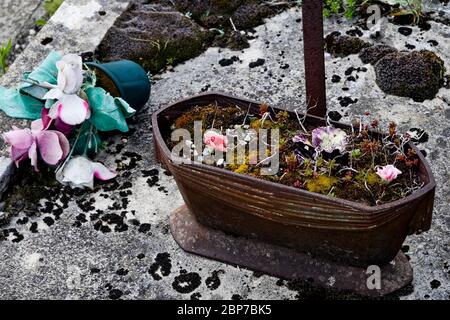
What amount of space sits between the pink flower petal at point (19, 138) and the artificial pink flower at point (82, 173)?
0.18 m

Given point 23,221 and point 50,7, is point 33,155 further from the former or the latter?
point 50,7

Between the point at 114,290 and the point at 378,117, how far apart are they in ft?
4.59

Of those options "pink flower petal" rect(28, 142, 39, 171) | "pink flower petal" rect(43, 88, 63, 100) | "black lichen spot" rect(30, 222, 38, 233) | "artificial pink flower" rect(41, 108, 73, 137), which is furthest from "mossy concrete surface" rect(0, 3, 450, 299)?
"pink flower petal" rect(43, 88, 63, 100)

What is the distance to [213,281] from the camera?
2844 millimetres

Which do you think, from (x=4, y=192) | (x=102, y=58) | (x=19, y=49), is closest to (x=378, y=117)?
(x=102, y=58)

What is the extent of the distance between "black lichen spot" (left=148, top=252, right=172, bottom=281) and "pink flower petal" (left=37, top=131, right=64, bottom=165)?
63cm

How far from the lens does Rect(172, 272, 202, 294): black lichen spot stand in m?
2.82

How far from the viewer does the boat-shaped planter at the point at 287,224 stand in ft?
8.07

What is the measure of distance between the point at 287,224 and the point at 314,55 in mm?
627

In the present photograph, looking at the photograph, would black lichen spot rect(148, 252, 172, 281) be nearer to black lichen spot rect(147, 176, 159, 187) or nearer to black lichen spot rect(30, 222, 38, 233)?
black lichen spot rect(147, 176, 159, 187)

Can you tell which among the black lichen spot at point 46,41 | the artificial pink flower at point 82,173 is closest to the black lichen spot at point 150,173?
the artificial pink flower at point 82,173

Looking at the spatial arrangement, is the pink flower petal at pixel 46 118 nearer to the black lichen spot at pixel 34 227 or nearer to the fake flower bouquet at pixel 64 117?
the fake flower bouquet at pixel 64 117

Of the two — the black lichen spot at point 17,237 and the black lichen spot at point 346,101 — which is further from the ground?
the black lichen spot at point 346,101

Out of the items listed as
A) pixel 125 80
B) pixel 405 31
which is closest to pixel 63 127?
pixel 125 80
